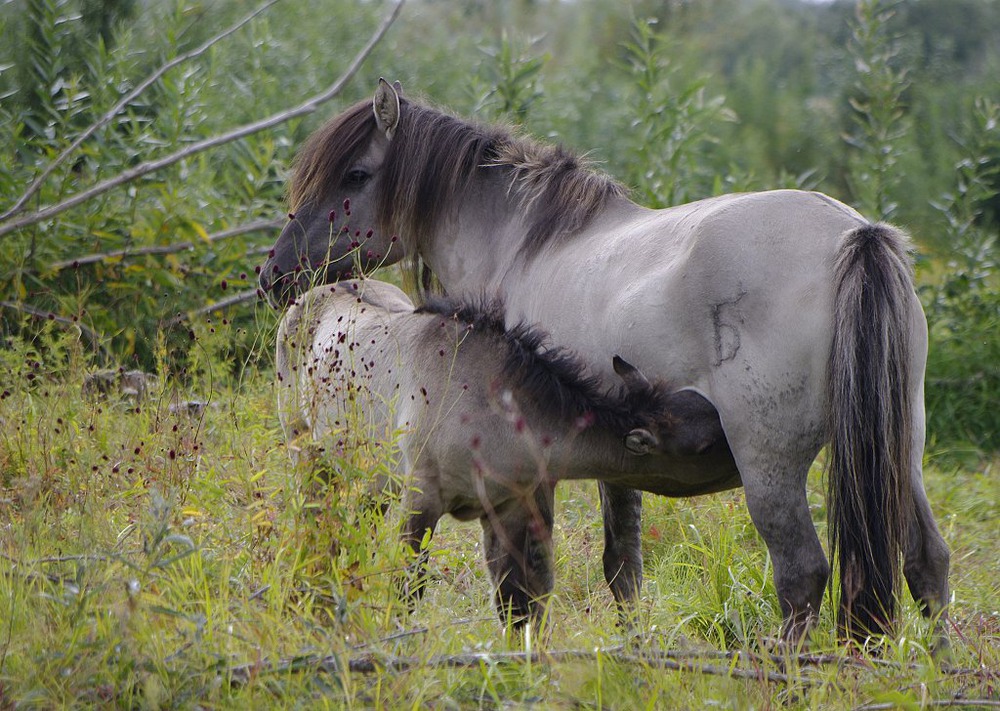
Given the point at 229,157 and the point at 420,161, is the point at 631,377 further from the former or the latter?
the point at 229,157

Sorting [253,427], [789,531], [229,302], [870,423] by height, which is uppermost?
[870,423]

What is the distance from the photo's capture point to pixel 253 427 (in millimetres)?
3982

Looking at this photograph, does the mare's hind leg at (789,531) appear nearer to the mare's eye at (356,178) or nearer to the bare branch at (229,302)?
the mare's eye at (356,178)

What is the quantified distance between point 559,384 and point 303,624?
1.14m

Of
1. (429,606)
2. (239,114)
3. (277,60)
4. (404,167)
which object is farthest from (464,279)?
(277,60)

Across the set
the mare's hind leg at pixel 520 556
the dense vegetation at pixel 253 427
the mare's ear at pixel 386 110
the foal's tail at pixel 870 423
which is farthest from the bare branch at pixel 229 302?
the foal's tail at pixel 870 423

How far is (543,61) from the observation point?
725cm

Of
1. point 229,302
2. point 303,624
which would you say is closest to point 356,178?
point 229,302

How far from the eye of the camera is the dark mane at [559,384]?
346 cm

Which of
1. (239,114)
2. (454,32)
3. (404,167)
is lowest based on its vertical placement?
(454,32)

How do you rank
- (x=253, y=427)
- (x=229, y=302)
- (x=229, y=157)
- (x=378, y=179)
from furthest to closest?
1. (x=229, y=157)
2. (x=229, y=302)
3. (x=378, y=179)
4. (x=253, y=427)

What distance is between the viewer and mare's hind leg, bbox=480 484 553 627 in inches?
155

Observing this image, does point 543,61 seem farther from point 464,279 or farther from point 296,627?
point 296,627

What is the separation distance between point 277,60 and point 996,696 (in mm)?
9809
